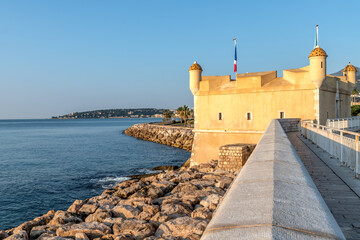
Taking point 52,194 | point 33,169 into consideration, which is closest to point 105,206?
point 52,194

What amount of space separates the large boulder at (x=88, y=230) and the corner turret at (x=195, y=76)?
18799 mm

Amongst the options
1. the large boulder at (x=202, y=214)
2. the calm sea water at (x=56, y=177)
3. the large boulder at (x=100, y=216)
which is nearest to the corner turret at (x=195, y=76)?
the calm sea water at (x=56, y=177)

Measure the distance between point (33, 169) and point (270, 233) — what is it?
32.6 m

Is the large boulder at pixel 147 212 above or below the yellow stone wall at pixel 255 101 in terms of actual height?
below

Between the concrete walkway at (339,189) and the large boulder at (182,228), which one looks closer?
the concrete walkway at (339,189)

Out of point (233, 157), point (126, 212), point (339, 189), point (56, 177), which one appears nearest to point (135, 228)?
point (126, 212)

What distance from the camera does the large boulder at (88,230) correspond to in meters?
7.02

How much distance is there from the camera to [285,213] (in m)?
1.86

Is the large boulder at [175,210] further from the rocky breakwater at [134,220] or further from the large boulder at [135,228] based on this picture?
the large boulder at [135,228]

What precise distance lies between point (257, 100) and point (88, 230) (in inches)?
707

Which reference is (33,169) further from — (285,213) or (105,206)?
(285,213)

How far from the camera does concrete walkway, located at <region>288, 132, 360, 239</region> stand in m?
4.10

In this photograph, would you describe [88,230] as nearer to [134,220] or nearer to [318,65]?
[134,220]

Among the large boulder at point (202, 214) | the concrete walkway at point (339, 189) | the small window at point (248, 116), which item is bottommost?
the large boulder at point (202, 214)
